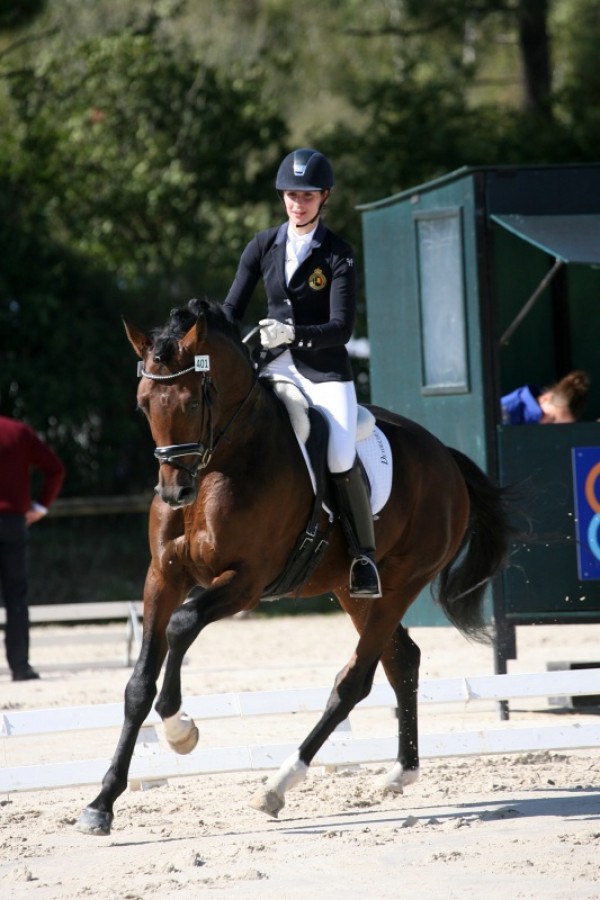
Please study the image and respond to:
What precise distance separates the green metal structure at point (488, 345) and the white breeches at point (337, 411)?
1918 mm

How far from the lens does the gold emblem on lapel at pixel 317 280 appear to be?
6.33 metres

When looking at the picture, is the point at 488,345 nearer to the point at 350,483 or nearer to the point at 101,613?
the point at 350,483

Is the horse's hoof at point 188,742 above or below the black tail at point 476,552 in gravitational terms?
below

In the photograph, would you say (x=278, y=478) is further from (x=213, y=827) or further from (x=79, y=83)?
(x=79, y=83)

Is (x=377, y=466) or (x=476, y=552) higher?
(x=377, y=466)

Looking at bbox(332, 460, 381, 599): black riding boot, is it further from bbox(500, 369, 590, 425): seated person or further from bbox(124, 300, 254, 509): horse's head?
bbox(500, 369, 590, 425): seated person

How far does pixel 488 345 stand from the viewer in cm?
888

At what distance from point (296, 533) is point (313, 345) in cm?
80

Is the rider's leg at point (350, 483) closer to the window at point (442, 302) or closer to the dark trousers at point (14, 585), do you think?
the window at point (442, 302)

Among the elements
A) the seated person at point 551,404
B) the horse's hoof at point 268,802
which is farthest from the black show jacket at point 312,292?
the seated person at point 551,404

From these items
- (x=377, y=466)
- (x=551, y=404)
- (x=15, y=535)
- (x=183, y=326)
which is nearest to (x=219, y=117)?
(x=15, y=535)

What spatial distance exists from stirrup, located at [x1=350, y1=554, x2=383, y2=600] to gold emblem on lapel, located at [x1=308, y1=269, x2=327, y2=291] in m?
1.20

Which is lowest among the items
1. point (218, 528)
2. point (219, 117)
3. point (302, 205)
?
point (218, 528)

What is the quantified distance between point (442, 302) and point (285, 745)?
139 inches
